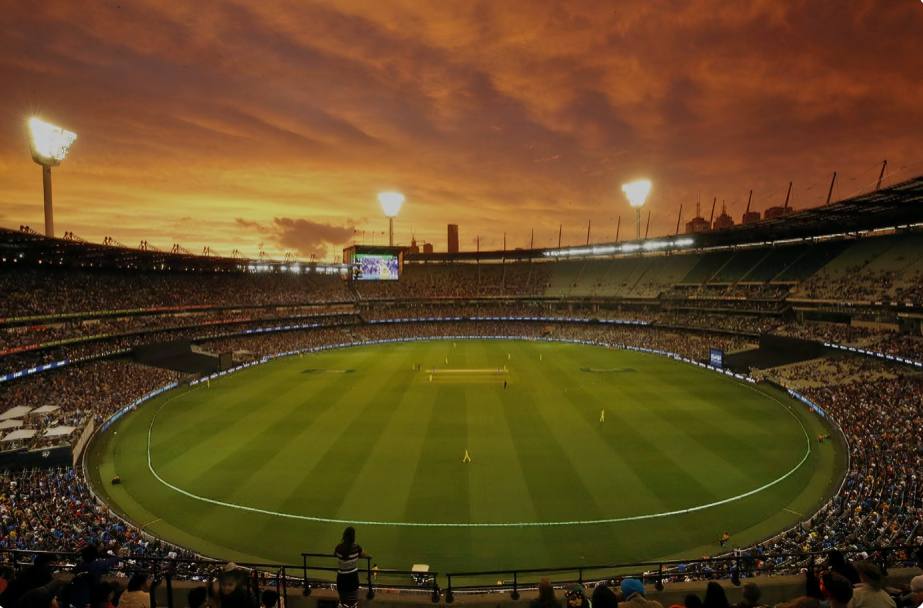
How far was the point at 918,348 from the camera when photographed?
124 feet

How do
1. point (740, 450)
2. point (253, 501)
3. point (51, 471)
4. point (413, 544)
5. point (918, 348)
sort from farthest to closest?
point (918, 348) < point (740, 450) < point (51, 471) < point (253, 501) < point (413, 544)

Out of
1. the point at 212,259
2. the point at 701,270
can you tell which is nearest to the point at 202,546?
the point at 212,259

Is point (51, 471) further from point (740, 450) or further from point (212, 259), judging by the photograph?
point (212, 259)

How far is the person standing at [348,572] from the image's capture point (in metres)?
7.55

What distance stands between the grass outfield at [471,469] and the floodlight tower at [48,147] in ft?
64.2

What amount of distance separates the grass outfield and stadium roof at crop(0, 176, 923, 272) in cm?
1614

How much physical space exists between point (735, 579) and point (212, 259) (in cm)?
7074

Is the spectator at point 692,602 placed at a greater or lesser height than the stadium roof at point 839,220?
lesser

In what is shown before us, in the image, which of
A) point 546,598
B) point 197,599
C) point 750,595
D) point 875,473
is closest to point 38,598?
point 197,599

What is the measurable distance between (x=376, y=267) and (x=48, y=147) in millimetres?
50590

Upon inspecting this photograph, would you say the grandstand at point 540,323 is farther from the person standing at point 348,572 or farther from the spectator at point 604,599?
the person standing at point 348,572

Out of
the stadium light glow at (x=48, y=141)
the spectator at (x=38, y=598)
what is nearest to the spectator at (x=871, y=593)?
the spectator at (x=38, y=598)

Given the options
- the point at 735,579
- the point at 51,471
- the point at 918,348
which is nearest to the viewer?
the point at 735,579

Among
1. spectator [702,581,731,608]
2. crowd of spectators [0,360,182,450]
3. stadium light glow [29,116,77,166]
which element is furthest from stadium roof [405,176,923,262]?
stadium light glow [29,116,77,166]
